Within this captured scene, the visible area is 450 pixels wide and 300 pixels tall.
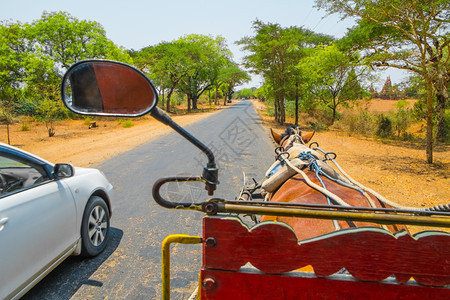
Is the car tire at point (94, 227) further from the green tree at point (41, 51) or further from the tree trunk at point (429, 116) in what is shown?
the green tree at point (41, 51)

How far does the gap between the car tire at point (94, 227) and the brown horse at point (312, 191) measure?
2.19 metres

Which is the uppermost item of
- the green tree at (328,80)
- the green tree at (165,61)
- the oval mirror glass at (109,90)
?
the green tree at (165,61)

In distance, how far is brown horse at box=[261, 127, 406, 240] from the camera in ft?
5.91

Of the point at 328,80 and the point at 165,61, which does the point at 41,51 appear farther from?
the point at 328,80

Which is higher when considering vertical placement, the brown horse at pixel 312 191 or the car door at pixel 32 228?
the brown horse at pixel 312 191

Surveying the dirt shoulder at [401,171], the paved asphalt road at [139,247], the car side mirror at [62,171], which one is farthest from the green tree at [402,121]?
the car side mirror at [62,171]

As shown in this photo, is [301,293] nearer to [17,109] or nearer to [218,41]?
[17,109]

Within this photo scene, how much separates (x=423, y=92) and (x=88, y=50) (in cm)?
2660

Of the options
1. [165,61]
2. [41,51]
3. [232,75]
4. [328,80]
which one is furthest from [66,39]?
[232,75]

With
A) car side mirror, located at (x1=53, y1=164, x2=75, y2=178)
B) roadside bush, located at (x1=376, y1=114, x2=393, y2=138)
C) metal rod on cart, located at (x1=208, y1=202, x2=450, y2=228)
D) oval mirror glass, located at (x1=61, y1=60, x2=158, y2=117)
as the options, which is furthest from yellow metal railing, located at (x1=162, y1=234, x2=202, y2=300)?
roadside bush, located at (x1=376, y1=114, x2=393, y2=138)

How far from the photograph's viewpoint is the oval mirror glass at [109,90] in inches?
46.3

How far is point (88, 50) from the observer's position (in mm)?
25453

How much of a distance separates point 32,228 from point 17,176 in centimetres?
109

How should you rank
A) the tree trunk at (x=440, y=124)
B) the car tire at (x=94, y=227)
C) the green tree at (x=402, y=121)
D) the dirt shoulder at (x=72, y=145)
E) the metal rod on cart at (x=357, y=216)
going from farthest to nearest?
the green tree at (x=402, y=121)
the tree trunk at (x=440, y=124)
the dirt shoulder at (x=72, y=145)
the car tire at (x=94, y=227)
the metal rod on cart at (x=357, y=216)
